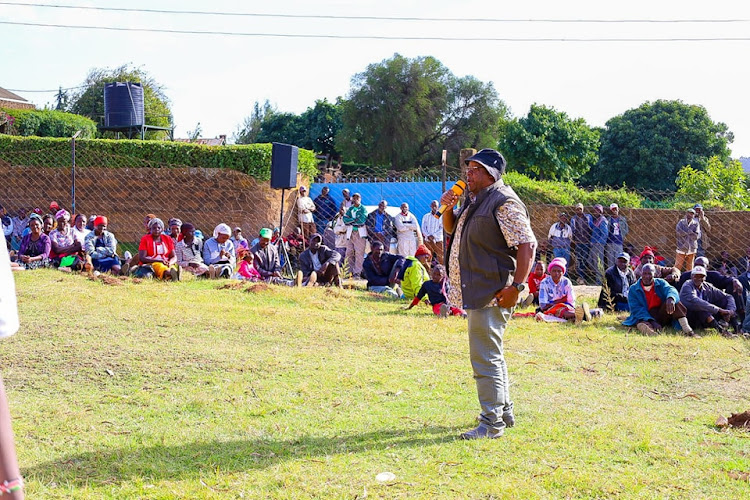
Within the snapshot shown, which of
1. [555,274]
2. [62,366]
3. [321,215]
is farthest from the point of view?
[321,215]

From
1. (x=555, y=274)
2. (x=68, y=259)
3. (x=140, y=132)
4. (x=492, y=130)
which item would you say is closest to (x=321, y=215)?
(x=68, y=259)

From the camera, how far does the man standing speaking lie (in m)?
5.00

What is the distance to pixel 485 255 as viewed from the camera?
5121 mm

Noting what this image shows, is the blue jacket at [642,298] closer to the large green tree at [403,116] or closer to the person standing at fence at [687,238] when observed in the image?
the person standing at fence at [687,238]

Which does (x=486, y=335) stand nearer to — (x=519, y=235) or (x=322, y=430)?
(x=519, y=235)

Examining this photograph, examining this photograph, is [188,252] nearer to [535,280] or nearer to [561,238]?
[535,280]

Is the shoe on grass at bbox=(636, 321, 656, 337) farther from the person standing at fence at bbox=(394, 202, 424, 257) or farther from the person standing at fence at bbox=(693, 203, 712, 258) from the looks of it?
the person standing at fence at bbox=(693, 203, 712, 258)

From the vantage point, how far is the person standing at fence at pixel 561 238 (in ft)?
49.9

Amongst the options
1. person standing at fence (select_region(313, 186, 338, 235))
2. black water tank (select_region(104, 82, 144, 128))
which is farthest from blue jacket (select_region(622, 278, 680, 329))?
black water tank (select_region(104, 82, 144, 128))

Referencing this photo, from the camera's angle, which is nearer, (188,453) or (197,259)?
(188,453)

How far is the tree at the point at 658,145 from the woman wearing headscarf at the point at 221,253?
33.5 m

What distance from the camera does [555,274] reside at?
1145cm

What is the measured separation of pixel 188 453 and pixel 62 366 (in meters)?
2.70

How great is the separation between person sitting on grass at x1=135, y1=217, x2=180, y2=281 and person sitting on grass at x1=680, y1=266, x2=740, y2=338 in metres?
8.13
